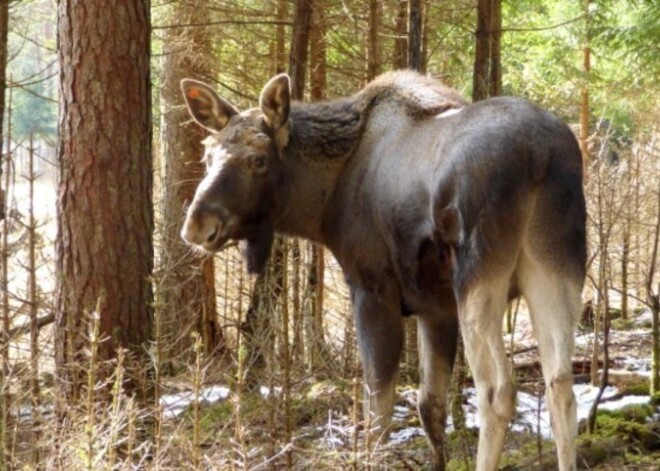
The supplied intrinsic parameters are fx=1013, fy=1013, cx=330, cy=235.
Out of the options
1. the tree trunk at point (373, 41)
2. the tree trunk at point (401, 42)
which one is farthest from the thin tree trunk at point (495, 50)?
the tree trunk at point (401, 42)

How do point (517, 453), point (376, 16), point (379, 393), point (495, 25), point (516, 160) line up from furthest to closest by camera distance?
point (376, 16), point (495, 25), point (517, 453), point (379, 393), point (516, 160)

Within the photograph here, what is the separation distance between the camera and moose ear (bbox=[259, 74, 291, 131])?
7.38 metres

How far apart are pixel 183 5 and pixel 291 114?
204 inches

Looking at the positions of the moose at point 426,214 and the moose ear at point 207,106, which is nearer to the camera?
the moose at point 426,214

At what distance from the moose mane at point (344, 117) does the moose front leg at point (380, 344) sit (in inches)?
46.1

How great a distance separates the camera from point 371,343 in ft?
23.8

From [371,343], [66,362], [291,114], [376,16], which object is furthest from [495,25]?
[66,362]

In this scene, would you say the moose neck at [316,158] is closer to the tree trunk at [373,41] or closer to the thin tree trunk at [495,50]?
the thin tree trunk at [495,50]

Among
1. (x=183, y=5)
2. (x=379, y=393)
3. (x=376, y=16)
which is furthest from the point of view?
(x=183, y=5)

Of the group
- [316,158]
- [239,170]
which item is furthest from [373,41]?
[239,170]

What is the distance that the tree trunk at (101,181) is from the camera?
7.32 meters

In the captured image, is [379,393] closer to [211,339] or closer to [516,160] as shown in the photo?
[516,160]

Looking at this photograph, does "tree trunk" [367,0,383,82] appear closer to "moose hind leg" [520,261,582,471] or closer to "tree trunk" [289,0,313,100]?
"tree trunk" [289,0,313,100]

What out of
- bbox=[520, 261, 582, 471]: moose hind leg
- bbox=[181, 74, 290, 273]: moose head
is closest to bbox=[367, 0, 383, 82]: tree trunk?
bbox=[181, 74, 290, 273]: moose head
